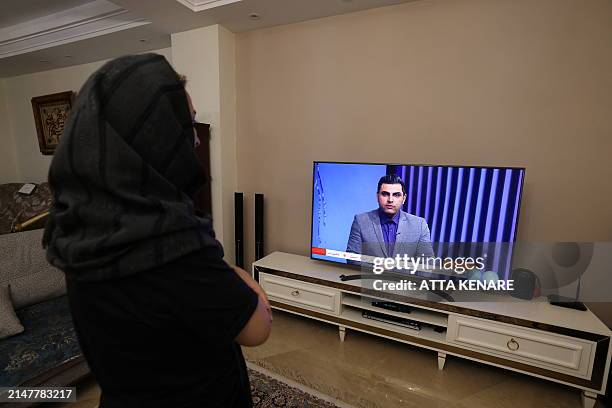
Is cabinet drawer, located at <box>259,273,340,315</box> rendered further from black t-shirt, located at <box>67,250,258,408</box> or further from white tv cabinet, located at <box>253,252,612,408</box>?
black t-shirt, located at <box>67,250,258,408</box>

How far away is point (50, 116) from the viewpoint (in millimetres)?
3785

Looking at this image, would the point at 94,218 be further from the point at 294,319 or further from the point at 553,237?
the point at 553,237

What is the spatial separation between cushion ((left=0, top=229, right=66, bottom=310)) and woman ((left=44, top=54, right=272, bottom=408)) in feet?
5.54

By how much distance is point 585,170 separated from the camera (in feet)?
5.98

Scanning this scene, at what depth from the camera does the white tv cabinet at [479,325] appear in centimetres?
157

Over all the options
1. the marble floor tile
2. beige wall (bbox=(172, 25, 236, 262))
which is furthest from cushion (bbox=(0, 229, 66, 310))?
beige wall (bbox=(172, 25, 236, 262))

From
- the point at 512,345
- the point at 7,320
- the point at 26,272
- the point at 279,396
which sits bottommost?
the point at 279,396

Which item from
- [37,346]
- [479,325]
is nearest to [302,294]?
[479,325]

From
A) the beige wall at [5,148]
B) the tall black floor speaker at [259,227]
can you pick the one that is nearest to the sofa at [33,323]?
the tall black floor speaker at [259,227]

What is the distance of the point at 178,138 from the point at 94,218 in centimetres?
19

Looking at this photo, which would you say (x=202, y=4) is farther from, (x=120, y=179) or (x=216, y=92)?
(x=120, y=179)

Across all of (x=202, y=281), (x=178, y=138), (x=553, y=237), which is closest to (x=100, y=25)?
(x=178, y=138)

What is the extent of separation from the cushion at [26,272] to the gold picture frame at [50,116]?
2.23m

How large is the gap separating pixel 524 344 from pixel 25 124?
5716 mm
